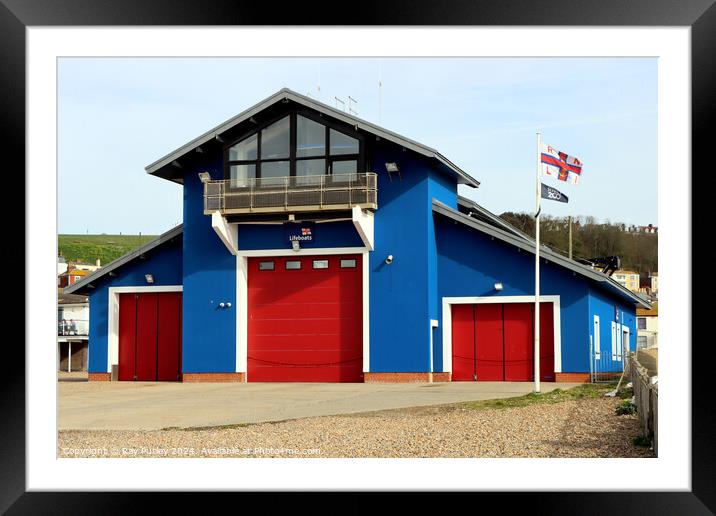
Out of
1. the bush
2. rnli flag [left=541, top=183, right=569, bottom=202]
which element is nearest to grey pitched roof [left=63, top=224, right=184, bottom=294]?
rnli flag [left=541, top=183, right=569, bottom=202]

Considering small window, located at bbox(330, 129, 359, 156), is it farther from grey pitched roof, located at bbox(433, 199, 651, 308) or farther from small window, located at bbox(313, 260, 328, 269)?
small window, located at bbox(313, 260, 328, 269)

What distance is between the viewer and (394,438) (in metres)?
11.5

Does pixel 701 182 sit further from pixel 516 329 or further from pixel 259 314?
pixel 259 314

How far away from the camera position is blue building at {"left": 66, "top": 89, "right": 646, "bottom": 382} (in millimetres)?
22922

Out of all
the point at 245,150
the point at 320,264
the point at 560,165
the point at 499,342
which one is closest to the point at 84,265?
the point at 245,150

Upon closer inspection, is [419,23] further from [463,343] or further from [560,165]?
[463,343]

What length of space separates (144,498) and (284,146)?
16.9 meters

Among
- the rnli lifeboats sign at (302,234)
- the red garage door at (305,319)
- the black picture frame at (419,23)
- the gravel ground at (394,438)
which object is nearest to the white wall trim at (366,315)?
the red garage door at (305,319)

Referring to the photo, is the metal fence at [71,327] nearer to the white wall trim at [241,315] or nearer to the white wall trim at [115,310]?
the white wall trim at [115,310]

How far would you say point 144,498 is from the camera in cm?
733

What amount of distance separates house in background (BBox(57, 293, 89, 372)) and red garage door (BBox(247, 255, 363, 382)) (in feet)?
72.8

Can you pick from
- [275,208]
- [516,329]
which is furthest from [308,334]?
[516,329]

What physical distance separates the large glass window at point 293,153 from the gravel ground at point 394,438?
33.8ft

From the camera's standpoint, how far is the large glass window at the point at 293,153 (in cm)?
2322
